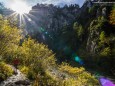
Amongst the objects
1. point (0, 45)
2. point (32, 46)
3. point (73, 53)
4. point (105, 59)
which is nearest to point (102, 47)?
point (105, 59)

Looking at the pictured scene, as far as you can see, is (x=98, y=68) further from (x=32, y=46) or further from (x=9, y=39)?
(x=9, y=39)

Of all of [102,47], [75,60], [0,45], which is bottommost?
[75,60]

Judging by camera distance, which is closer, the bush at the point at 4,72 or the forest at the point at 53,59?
the bush at the point at 4,72

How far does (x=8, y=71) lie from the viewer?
39.8 meters

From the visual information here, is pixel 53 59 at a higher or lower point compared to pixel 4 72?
lower

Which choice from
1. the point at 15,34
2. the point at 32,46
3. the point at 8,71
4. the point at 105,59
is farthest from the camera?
the point at 105,59

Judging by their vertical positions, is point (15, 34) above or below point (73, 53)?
above

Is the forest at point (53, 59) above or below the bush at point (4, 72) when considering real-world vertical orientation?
below

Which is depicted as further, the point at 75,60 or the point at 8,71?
the point at 75,60

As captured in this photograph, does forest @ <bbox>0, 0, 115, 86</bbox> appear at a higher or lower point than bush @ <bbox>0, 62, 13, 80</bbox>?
lower

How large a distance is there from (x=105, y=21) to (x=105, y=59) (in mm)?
35439

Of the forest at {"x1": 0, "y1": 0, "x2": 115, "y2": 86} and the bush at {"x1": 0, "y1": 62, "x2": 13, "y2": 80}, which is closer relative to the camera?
the bush at {"x1": 0, "y1": 62, "x2": 13, "y2": 80}

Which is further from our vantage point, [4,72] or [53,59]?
[53,59]

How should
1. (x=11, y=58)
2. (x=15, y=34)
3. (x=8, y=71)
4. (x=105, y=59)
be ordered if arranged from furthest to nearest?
(x=105, y=59) → (x=11, y=58) → (x=15, y=34) → (x=8, y=71)
